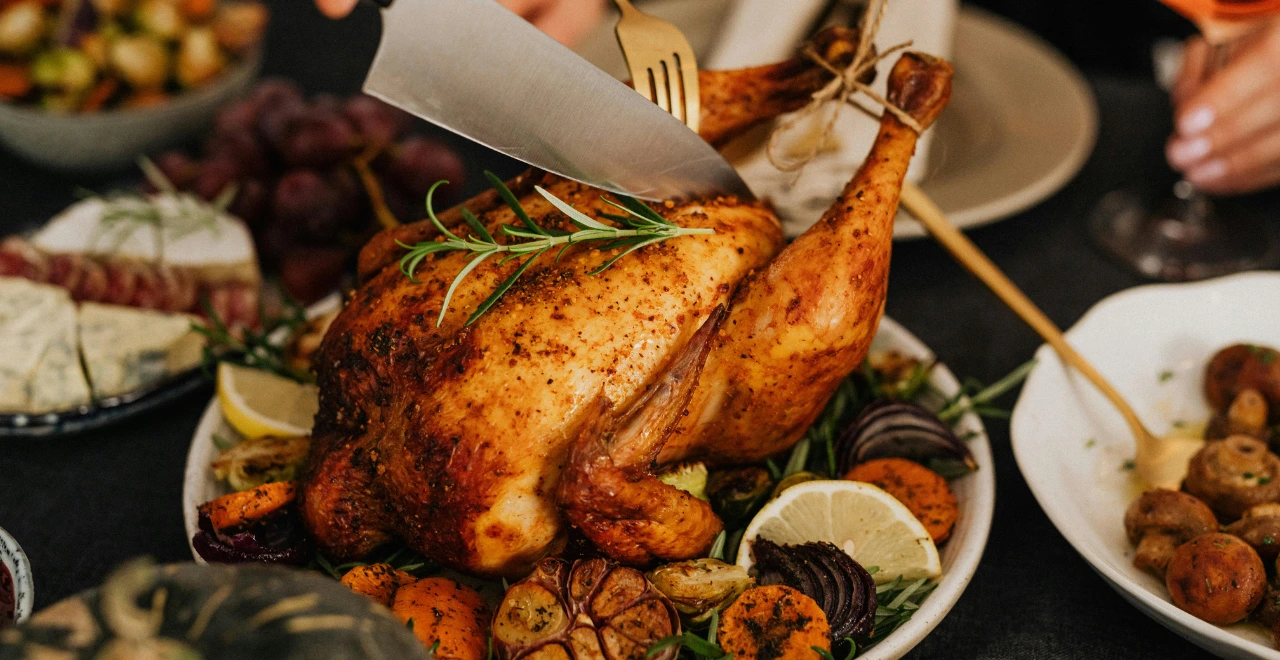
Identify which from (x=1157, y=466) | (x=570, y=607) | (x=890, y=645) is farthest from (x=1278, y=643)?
(x=570, y=607)

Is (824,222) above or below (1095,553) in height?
above

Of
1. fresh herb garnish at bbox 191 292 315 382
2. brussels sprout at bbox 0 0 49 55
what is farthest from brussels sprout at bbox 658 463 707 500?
brussels sprout at bbox 0 0 49 55

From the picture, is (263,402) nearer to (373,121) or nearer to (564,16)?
(373,121)

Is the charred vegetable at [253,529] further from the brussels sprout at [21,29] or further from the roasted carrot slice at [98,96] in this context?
the brussels sprout at [21,29]

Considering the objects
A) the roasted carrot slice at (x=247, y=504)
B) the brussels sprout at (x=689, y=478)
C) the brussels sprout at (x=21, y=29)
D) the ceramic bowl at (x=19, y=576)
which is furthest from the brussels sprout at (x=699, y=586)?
the brussels sprout at (x=21, y=29)

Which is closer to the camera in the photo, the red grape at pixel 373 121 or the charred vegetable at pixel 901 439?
the charred vegetable at pixel 901 439

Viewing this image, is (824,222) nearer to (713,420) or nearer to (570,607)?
(713,420)

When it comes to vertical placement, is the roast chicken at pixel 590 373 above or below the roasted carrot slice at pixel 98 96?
above
